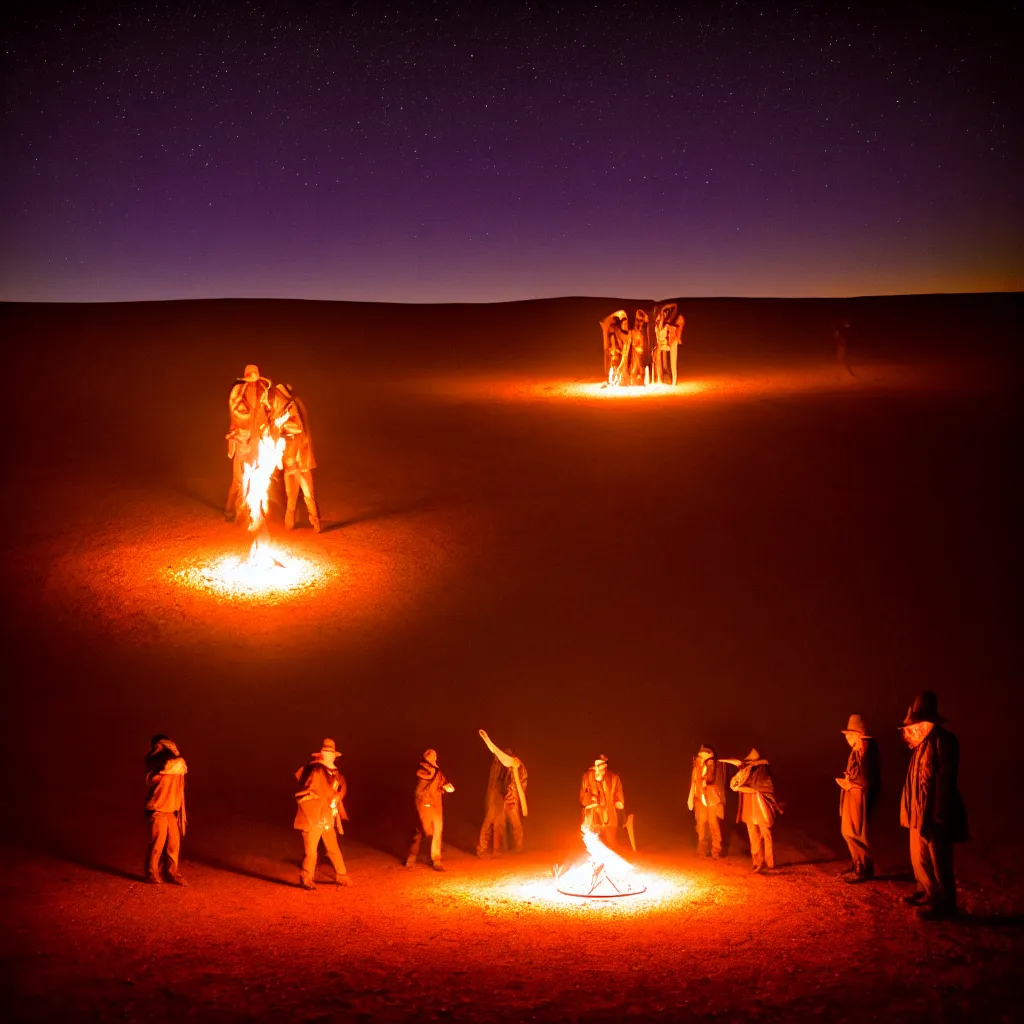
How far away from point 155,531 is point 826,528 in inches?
424

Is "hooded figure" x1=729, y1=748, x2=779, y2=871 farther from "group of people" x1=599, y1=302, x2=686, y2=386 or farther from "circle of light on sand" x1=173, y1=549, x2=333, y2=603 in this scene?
"group of people" x1=599, y1=302, x2=686, y2=386

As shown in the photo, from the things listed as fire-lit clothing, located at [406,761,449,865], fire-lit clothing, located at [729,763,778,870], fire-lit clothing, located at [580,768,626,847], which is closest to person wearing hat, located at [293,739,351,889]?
fire-lit clothing, located at [406,761,449,865]

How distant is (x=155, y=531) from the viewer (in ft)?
72.4

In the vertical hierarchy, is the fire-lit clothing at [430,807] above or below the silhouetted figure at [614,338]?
below

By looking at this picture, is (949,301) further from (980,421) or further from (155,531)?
(155,531)

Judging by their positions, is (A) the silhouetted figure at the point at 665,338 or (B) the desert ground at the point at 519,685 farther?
(A) the silhouetted figure at the point at 665,338

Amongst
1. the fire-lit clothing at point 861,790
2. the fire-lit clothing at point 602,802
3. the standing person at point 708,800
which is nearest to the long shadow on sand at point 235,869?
the fire-lit clothing at point 602,802

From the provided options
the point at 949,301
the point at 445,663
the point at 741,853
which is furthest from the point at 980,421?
the point at 949,301

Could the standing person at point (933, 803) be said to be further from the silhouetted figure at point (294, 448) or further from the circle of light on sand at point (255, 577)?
the silhouetted figure at point (294, 448)

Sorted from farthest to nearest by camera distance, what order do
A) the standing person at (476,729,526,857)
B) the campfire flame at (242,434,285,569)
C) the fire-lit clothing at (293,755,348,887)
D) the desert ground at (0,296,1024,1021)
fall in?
the campfire flame at (242,434,285,569) < the standing person at (476,729,526,857) < the fire-lit clothing at (293,755,348,887) < the desert ground at (0,296,1024,1021)

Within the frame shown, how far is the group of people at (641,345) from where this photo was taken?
30.6 m

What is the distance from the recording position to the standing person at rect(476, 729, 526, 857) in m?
13.4

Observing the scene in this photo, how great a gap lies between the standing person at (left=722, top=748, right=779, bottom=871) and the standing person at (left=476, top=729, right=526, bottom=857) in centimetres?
209

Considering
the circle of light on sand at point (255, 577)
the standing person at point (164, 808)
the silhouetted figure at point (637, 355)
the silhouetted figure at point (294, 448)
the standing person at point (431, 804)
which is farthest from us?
the silhouetted figure at point (637, 355)
